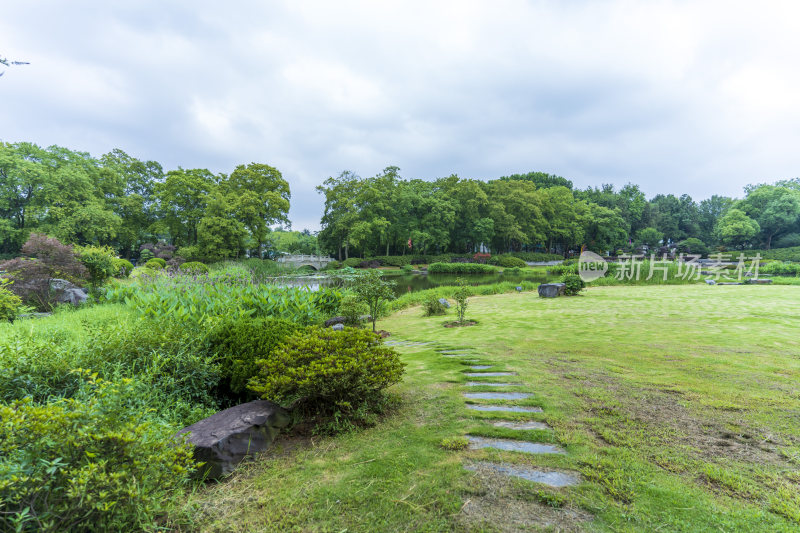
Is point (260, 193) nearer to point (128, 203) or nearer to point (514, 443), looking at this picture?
point (128, 203)

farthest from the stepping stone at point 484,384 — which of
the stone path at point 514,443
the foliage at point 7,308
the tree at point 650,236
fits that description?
the tree at point 650,236

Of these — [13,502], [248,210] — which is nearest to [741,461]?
[13,502]

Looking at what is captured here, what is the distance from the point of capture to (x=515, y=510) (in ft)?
5.18

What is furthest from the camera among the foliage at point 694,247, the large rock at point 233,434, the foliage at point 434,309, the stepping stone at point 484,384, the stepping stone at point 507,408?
the foliage at point 694,247

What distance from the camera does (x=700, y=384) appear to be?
10.6 ft

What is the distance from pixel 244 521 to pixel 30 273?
503 inches

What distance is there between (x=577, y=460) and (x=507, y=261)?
36.2m

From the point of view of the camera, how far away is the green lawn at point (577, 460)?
5.12ft

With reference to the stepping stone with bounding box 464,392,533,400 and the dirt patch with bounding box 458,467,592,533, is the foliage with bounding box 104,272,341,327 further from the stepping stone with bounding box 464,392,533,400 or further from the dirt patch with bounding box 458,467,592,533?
the dirt patch with bounding box 458,467,592,533

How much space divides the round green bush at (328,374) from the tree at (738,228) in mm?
55719

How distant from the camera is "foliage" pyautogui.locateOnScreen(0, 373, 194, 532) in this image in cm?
130

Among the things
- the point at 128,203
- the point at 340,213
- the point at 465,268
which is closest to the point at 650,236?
the point at 465,268

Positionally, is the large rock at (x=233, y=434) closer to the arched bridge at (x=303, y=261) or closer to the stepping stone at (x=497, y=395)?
the stepping stone at (x=497, y=395)

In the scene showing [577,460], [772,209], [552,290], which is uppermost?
[772,209]
